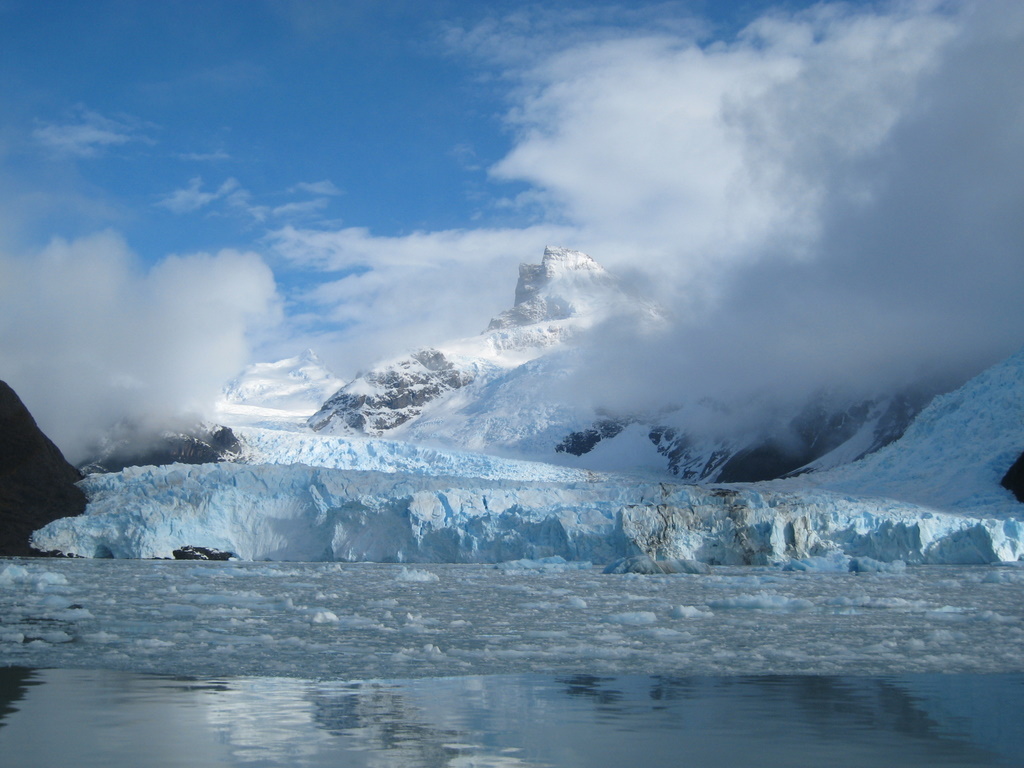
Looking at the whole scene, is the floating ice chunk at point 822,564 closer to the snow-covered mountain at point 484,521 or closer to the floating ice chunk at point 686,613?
the snow-covered mountain at point 484,521

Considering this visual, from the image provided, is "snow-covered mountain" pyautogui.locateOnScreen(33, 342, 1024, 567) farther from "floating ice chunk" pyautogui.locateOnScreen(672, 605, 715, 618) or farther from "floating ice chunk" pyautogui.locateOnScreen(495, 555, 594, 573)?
"floating ice chunk" pyautogui.locateOnScreen(672, 605, 715, 618)

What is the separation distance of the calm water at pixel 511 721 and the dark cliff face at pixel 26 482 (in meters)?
28.0

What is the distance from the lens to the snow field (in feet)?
27.8

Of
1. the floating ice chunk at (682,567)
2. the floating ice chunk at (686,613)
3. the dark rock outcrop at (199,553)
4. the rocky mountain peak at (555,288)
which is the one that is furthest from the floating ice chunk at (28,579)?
the rocky mountain peak at (555,288)

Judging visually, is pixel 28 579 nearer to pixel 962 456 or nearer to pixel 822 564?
pixel 822 564

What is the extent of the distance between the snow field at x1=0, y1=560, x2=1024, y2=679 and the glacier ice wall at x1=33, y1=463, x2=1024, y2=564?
468 inches

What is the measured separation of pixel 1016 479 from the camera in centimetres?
3853

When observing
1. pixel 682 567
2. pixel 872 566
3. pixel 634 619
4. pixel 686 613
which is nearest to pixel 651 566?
pixel 682 567

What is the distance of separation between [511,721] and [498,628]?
5.49 meters

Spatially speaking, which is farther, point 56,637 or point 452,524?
point 452,524

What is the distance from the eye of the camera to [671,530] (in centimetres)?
3166

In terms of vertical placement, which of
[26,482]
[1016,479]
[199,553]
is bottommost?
[199,553]

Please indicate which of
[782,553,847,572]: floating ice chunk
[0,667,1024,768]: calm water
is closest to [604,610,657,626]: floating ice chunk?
[0,667,1024,768]: calm water

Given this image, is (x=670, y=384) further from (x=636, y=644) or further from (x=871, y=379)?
(x=636, y=644)
